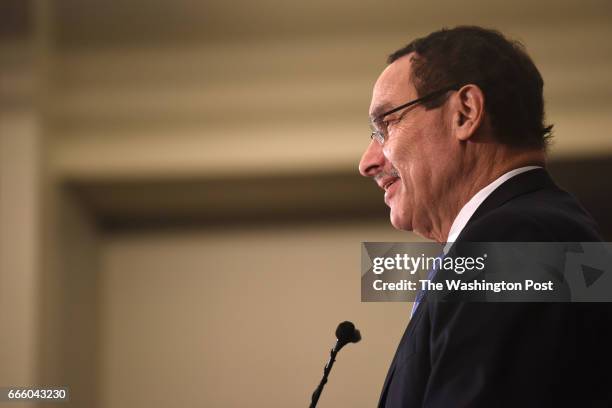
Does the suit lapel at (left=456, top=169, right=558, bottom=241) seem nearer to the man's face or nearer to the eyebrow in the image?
the man's face

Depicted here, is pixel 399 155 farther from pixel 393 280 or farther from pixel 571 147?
pixel 571 147

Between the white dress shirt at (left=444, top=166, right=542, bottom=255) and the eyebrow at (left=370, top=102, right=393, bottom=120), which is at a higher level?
the eyebrow at (left=370, top=102, right=393, bottom=120)

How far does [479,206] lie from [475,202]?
1.2 inches

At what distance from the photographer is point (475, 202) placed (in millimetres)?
1087

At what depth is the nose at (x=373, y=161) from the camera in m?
1.30

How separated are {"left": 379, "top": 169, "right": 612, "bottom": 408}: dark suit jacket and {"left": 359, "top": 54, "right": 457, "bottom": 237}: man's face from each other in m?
0.20

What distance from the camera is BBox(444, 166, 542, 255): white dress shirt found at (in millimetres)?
1074

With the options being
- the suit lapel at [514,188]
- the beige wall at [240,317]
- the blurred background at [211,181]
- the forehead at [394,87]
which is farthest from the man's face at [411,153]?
the beige wall at [240,317]

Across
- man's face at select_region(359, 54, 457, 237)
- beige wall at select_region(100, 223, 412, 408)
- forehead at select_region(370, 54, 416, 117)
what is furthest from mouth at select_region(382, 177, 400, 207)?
beige wall at select_region(100, 223, 412, 408)

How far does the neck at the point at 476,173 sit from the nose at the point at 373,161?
16 centimetres

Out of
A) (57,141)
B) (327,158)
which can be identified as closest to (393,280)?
(327,158)

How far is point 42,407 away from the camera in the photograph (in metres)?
2.60

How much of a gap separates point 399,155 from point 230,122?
172 centimetres

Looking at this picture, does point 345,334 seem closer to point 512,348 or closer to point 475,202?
point 475,202
